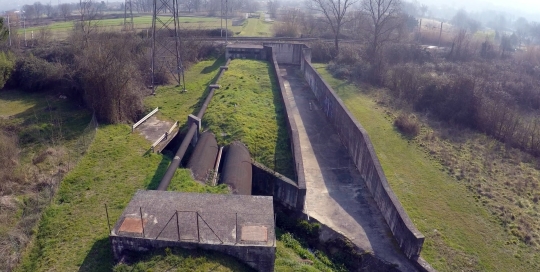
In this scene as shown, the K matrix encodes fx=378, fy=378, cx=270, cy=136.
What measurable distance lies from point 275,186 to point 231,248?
15.9 feet

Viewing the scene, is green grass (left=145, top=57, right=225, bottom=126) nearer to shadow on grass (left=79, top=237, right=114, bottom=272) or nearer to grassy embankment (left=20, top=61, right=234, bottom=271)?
grassy embankment (left=20, top=61, right=234, bottom=271)

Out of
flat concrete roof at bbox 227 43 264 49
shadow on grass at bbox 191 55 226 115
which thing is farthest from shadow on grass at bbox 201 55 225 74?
flat concrete roof at bbox 227 43 264 49

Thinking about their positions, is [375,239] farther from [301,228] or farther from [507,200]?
[507,200]

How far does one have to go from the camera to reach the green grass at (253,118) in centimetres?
1548

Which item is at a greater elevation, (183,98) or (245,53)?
(245,53)

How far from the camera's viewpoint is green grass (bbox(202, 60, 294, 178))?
1548cm

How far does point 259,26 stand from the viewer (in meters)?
54.2

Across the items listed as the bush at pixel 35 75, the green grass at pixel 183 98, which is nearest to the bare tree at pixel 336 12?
the green grass at pixel 183 98

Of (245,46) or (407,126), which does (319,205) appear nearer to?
(407,126)

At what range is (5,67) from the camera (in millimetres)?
23078

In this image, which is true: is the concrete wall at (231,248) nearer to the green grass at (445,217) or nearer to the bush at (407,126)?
the green grass at (445,217)

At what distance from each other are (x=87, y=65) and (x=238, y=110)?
7.29 m

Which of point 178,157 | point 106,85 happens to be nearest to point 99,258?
point 178,157

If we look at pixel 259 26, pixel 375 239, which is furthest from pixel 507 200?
pixel 259 26
